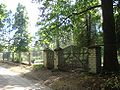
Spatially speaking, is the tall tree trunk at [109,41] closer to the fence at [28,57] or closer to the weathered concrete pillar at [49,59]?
the weathered concrete pillar at [49,59]

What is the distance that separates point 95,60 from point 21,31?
32691 millimetres

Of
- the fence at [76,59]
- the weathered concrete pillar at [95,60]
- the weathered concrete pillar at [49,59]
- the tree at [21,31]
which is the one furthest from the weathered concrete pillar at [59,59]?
the tree at [21,31]

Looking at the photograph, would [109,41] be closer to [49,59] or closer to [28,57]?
[49,59]

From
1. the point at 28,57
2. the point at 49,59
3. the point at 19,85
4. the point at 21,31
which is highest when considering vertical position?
the point at 21,31

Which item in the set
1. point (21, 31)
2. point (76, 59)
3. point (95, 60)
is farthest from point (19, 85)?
point (21, 31)

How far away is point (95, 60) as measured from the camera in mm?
16750

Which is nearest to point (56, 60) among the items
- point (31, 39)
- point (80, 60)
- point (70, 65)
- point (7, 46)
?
point (70, 65)

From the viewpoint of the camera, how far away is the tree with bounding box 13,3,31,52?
157 feet

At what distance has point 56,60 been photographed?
72.8 feet

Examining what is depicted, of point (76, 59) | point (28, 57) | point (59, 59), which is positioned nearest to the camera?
point (76, 59)

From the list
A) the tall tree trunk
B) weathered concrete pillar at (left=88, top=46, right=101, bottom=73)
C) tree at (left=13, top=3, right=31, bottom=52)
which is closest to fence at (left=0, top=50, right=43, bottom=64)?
tree at (left=13, top=3, right=31, bottom=52)

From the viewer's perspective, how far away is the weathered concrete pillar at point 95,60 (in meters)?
16.6

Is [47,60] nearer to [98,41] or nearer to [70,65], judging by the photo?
[70,65]

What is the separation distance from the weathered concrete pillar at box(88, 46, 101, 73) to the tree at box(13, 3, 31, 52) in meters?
31.0
